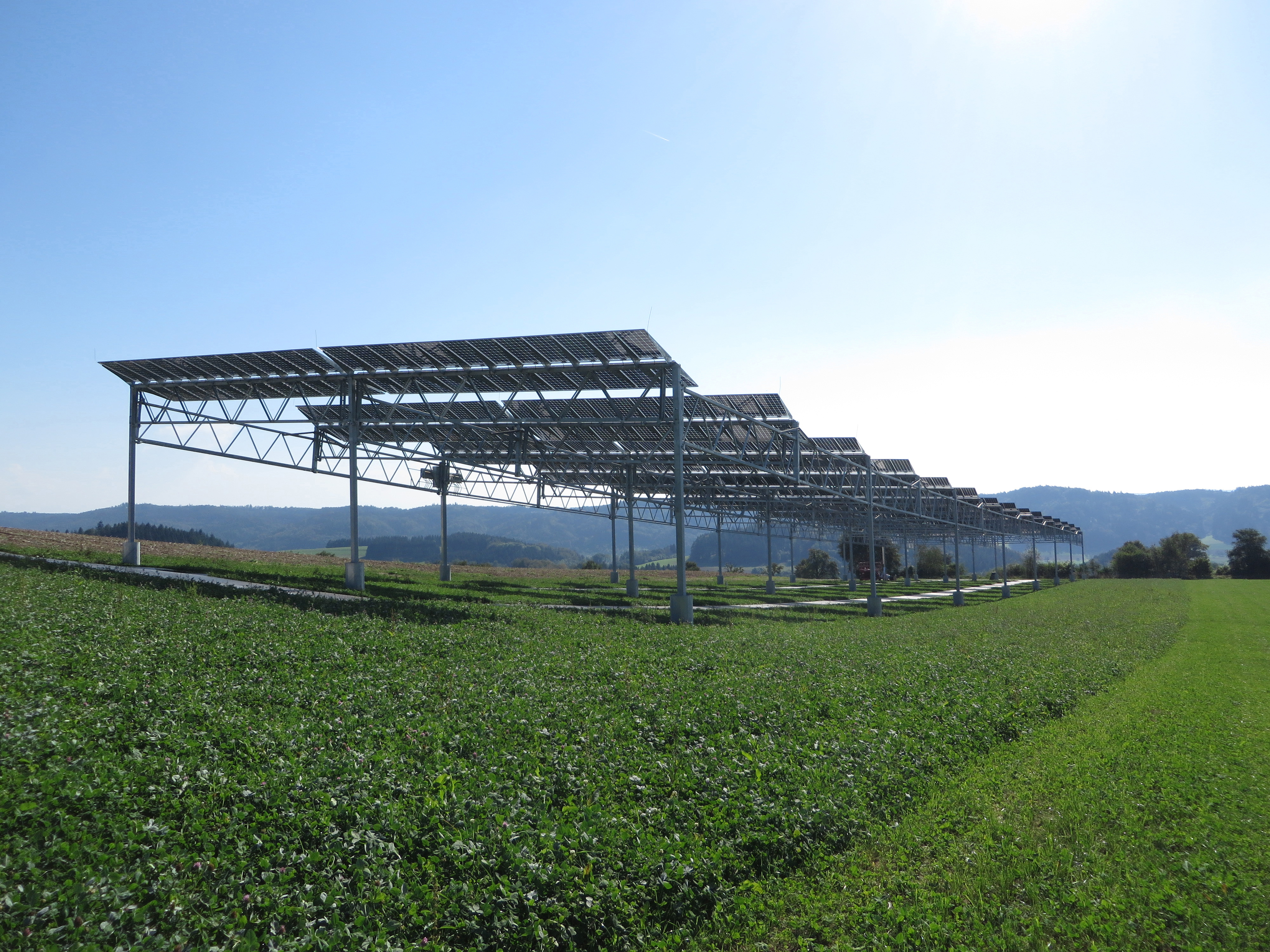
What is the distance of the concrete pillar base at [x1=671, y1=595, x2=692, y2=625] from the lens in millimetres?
24844

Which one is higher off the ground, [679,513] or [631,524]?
[679,513]

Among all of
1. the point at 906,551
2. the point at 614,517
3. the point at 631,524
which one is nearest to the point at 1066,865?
the point at 631,524

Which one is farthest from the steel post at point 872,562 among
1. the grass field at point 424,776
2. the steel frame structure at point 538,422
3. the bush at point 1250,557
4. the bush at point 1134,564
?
the bush at point 1134,564

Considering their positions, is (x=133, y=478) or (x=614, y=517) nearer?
(x=133, y=478)

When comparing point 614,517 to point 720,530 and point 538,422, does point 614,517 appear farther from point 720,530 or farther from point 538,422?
point 538,422

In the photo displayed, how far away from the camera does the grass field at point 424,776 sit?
5719mm

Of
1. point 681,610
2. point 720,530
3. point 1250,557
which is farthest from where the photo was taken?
point 1250,557

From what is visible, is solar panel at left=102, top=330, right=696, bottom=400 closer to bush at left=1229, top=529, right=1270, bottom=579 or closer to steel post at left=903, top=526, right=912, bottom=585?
steel post at left=903, top=526, right=912, bottom=585

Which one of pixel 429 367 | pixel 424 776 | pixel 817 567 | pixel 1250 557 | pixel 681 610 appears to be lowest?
pixel 817 567

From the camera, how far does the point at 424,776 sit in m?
8.08

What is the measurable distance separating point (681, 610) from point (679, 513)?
3.62 m

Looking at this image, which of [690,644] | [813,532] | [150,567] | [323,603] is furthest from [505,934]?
[813,532]

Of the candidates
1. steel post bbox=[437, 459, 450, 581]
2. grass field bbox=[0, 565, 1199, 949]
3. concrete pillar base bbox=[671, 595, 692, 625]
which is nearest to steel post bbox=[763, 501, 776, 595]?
steel post bbox=[437, 459, 450, 581]

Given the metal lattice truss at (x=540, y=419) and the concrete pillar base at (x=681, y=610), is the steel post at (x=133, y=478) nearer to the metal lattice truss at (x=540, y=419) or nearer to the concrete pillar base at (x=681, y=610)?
the metal lattice truss at (x=540, y=419)
